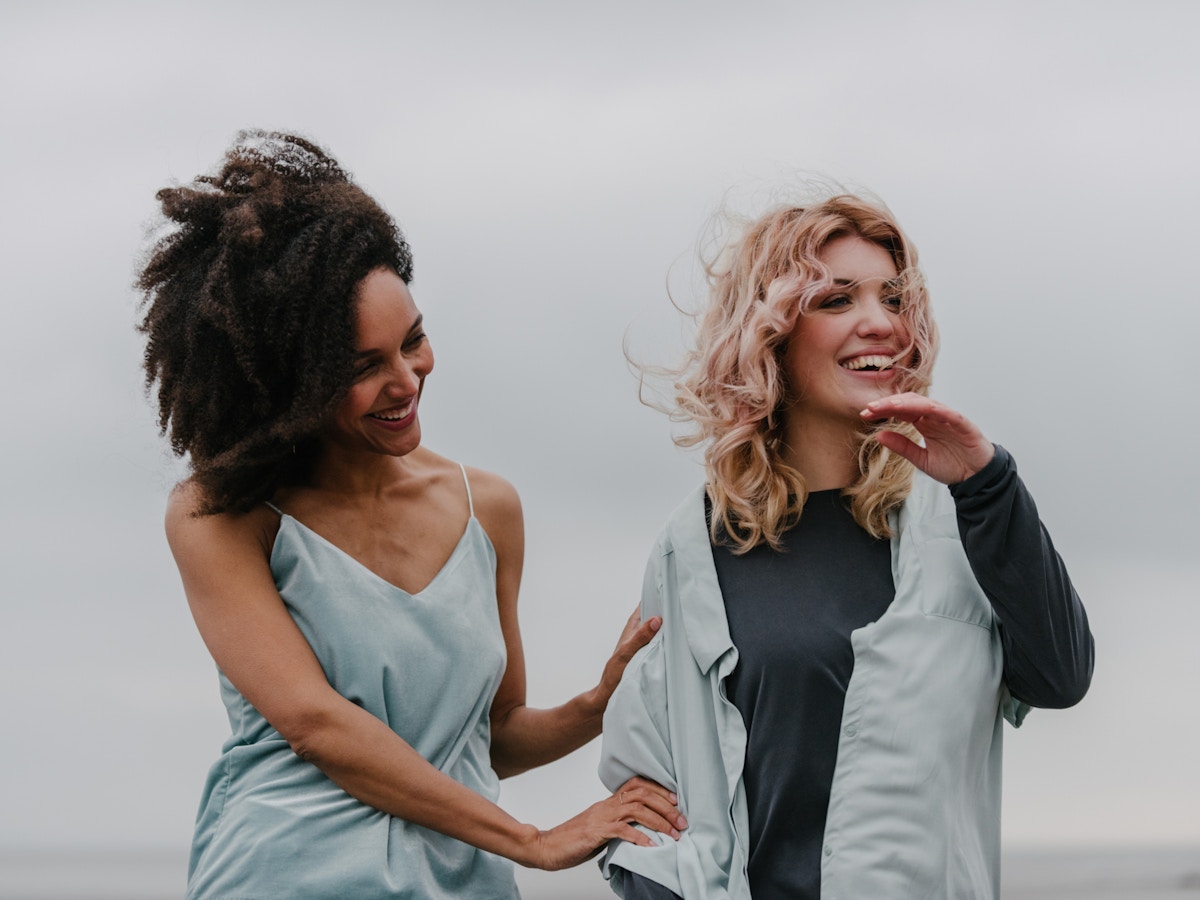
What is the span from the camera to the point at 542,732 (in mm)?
2463

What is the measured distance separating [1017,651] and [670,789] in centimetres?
58

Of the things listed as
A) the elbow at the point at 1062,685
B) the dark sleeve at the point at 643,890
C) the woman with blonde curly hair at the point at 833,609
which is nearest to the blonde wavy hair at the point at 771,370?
the woman with blonde curly hair at the point at 833,609

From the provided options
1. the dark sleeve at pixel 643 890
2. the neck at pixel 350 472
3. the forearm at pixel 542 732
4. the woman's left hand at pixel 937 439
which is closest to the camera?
the woman's left hand at pixel 937 439

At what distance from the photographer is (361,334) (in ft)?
7.07

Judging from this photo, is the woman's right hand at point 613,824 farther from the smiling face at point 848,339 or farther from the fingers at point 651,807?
the smiling face at point 848,339

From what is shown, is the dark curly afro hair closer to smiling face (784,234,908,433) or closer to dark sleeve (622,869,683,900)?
smiling face (784,234,908,433)

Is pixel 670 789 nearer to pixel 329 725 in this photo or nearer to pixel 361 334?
pixel 329 725

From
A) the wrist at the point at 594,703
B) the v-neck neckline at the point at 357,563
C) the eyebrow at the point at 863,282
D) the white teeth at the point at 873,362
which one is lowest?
the wrist at the point at 594,703

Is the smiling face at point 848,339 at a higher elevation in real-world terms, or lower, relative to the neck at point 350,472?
higher

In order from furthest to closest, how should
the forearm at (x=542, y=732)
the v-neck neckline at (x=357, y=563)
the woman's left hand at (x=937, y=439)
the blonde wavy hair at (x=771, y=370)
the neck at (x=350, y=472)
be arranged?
the forearm at (x=542, y=732), the neck at (x=350, y=472), the v-neck neckline at (x=357, y=563), the blonde wavy hair at (x=771, y=370), the woman's left hand at (x=937, y=439)

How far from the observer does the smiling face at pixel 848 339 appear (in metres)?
2.05

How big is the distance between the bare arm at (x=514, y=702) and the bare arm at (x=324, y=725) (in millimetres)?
295

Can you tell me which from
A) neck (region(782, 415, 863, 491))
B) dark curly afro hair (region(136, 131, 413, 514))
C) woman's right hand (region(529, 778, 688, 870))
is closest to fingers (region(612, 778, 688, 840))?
woman's right hand (region(529, 778, 688, 870))

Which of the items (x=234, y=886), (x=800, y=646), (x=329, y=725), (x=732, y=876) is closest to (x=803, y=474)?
(x=800, y=646)
